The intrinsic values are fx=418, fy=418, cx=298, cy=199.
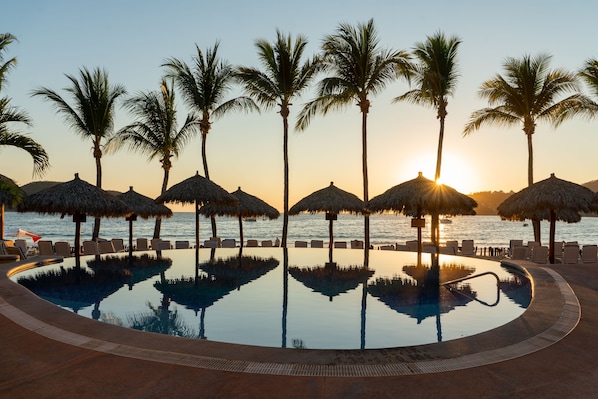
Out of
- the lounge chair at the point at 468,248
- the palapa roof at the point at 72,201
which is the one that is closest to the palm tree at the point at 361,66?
the lounge chair at the point at 468,248

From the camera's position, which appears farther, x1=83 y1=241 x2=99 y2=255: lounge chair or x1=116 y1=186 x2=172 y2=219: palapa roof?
x1=116 y1=186 x2=172 y2=219: palapa roof

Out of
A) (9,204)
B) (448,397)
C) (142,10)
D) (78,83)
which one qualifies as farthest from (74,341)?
(78,83)

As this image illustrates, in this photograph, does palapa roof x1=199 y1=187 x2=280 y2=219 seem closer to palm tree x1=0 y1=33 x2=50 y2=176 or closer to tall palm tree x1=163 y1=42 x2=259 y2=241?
tall palm tree x1=163 y1=42 x2=259 y2=241

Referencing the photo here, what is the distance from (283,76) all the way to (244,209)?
7233mm

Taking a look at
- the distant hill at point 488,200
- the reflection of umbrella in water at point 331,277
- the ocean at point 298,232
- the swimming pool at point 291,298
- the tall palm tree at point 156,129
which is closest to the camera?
the swimming pool at point 291,298

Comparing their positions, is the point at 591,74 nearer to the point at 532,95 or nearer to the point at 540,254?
the point at 532,95

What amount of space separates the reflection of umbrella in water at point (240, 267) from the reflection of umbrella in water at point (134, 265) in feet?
4.74

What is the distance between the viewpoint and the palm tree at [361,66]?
20.5 meters

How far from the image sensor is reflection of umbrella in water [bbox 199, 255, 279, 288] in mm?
11672

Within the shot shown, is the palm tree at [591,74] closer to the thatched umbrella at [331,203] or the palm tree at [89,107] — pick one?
the thatched umbrella at [331,203]

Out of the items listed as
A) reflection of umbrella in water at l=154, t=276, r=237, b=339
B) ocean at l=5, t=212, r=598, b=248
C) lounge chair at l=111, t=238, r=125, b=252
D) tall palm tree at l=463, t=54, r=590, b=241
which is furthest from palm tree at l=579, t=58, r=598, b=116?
ocean at l=5, t=212, r=598, b=248

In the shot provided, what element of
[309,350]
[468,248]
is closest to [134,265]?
[309,350]

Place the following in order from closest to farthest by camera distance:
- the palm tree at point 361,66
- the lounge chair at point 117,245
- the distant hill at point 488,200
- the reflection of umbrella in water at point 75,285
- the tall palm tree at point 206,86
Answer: the reflection of umbrella in water at point 75,285 < the lounge chair at point 117,245 < the palm tree at point 361,66 < the tall palm tree at point 206,86 < the distant hill at point 488,200

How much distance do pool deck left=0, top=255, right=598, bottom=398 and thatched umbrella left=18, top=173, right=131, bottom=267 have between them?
31.9ft
